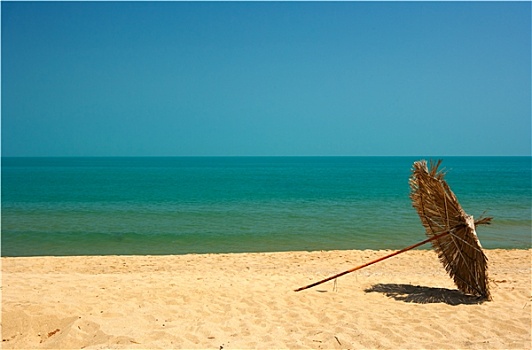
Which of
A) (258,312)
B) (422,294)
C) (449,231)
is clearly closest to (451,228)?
(449,231)

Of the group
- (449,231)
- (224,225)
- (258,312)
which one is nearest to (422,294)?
(449,231)

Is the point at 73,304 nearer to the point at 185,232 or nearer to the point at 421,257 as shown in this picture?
the point at 421,257

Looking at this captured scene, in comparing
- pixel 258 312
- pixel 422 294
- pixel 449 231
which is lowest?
pixel 258 312

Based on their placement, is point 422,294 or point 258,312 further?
point 422,294

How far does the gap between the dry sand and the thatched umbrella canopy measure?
0.36 m

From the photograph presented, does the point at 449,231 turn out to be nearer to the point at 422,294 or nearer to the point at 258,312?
the point at 422,294

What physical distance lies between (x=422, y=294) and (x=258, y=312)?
2906 millimetres

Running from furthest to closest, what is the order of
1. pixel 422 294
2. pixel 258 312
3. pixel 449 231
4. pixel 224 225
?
pixel 224 225 < pixel 422 294 < pixel 449 231 < pixel 258 312

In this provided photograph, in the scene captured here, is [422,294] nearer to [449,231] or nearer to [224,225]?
[449,231]

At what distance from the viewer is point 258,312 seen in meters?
6.33

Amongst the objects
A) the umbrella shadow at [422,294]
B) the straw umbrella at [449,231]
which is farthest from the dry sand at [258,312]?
the straw umbrella at [449,231]

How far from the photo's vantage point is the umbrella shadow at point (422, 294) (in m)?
7.06

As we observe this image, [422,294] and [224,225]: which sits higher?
[422,294]

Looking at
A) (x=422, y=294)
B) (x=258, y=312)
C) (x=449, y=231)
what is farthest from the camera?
(x=422, y=294)
